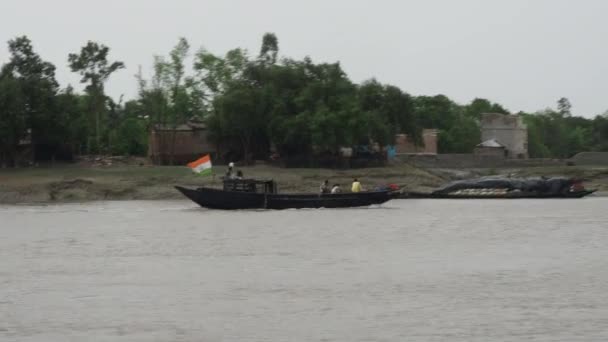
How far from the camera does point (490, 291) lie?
23562 millimetres

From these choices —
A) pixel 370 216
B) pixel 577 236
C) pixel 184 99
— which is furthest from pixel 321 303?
pixel 184 99

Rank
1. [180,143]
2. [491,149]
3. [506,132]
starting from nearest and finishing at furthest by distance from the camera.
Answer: [180,143]
[491,149]
[506,132]

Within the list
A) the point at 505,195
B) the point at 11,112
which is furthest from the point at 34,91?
the point at 505,195

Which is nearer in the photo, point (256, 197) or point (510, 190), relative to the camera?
point (256, 197)

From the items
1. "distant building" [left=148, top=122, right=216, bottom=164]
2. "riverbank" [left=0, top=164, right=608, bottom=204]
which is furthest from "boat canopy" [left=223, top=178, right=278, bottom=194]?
"distant building" [left=148, top=122, right=216, bottom=164]

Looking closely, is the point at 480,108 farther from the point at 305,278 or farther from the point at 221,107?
the point at 305,278

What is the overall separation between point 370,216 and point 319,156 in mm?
21041

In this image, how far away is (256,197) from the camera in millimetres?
47469

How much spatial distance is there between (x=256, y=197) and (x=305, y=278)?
21645 mm

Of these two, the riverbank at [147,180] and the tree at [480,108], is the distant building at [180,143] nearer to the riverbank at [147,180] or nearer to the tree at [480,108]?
the riverbank at [147,180]

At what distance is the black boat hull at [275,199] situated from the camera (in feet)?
156

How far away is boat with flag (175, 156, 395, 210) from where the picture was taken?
47500 millimetres

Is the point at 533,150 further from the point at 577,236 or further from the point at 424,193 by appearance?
the point at 577,236

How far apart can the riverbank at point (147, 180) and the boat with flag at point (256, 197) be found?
10196 mm
